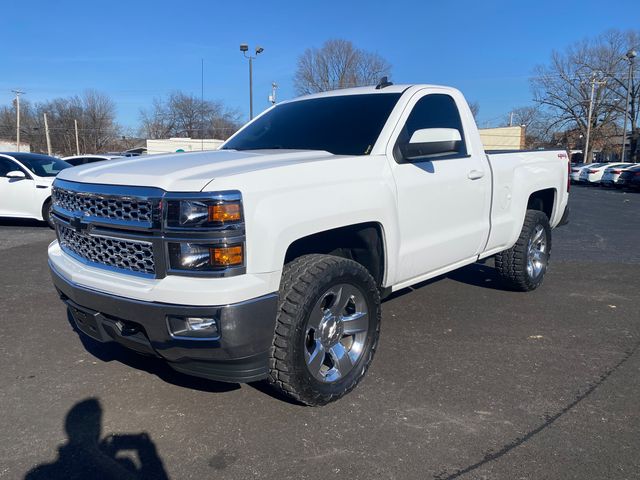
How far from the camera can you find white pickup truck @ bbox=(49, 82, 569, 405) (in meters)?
2.56

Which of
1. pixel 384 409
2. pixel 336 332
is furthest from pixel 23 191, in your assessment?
pixel 384 409

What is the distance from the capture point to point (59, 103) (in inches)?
2616

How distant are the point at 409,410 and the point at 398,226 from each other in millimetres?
1189

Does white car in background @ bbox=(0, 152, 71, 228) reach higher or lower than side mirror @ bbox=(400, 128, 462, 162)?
lower

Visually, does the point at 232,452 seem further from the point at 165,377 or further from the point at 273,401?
the point at 165,377

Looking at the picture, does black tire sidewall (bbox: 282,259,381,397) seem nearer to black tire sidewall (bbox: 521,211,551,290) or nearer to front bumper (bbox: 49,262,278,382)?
front bumper (bbox: 49,262,278,382)

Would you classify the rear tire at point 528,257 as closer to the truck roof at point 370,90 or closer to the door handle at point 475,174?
the door handle at point 475,174

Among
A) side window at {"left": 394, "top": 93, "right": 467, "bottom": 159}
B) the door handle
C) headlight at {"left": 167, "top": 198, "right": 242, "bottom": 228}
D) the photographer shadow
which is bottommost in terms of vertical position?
the photographer shadow

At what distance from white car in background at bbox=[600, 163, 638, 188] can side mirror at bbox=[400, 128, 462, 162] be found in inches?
1087

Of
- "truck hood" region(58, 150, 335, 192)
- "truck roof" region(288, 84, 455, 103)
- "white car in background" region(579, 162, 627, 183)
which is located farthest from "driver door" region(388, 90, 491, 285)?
"white car in background" region(579, 162, 627, 183)

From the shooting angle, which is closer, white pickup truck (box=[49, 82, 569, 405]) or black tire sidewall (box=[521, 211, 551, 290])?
white pickup truck (box=[49, 82, 569, 405])

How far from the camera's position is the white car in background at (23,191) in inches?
408

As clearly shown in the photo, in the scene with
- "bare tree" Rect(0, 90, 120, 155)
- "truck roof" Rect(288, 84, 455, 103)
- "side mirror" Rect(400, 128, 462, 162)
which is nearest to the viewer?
"side mirror" Rect(400, 128, 462, 162)

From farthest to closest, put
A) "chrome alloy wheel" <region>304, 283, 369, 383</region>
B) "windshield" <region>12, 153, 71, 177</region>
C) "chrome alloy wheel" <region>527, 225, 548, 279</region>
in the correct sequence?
"windshield" <region>12, 153, 71, 177</region>, "chrome alloy wheel" <region>527, 225, 548, 279</region>, "chrome alloy wheel" <region>304, 283, 369, 383</region>
